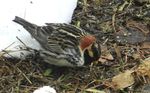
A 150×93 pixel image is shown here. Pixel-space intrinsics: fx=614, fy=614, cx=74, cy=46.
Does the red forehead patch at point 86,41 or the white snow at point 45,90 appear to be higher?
the red forehead patch at point 86,41

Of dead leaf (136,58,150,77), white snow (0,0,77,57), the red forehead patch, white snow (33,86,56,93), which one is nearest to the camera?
white snow (33,86,56,93)

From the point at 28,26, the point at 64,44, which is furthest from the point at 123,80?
the point at 28,26

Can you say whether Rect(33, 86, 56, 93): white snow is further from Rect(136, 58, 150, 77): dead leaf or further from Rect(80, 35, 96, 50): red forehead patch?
Rect(136, 58, 150, 77): dead leaf

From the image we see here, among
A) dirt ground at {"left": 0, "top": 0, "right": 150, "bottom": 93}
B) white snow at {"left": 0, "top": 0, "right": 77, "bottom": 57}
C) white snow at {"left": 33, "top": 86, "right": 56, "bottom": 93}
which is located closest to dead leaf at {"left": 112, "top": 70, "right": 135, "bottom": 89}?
dirt ground at {"left": 0, "top": 0, "right": 150, "bottom": 93}

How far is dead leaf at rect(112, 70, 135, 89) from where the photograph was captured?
4047mm

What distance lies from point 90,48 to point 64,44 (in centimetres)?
18

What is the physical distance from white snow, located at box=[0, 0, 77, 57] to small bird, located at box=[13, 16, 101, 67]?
10 centimetres

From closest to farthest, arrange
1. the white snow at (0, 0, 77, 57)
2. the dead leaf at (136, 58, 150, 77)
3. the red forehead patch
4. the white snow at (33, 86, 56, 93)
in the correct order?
the white snow at (33, 86, 56, 93) → the red forehead patch → the dead leaf at (136, 58, 150, 77) → the white snow at (0, 0, 77, 57)

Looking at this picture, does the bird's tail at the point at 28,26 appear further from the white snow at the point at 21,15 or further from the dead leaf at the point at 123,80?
the dead leaf at the point at 123,80

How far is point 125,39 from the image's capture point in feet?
14.8

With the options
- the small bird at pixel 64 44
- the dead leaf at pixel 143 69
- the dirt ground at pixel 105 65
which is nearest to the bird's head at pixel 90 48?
the small bird at pixel 64 44

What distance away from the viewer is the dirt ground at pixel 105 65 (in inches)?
159

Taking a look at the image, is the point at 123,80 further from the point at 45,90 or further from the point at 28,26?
the point at 28,26

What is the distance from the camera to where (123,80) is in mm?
4074
